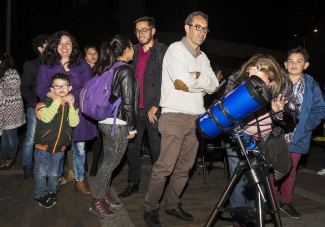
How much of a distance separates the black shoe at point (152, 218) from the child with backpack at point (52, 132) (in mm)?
1250

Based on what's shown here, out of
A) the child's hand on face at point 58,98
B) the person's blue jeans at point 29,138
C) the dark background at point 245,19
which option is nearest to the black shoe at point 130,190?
the child's hand on face at point 58,98

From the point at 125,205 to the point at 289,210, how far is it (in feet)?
6.94

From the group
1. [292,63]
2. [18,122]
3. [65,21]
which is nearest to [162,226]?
[292,63]

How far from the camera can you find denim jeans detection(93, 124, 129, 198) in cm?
370

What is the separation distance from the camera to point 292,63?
4160 millimetres

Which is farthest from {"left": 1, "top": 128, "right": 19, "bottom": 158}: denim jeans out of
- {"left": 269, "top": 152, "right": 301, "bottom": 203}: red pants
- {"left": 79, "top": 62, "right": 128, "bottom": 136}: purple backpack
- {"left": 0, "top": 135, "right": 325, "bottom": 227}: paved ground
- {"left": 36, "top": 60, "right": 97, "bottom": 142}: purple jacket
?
{"left": 269, "top": 152, "right": 301, "bottom": 203}: red pants

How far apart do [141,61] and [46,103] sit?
4.52 ft

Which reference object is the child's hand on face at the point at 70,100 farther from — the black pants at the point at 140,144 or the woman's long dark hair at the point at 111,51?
the black pants at the point at 140,144

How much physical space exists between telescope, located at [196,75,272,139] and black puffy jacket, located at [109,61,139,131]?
1.33 m

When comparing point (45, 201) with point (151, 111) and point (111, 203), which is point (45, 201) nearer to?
point (111, 203)

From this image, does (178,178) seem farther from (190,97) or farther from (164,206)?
(190,97)

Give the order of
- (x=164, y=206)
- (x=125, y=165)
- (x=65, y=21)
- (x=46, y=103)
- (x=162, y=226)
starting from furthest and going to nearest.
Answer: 1. (x=65, y=21)
2. (x=125, y=165)
3. (x=164, y=206)
4. (x=46, y=103)
5. (x=162, y=226)

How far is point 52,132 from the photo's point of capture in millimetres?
4047

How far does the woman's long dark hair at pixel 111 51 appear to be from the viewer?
3.69 m
